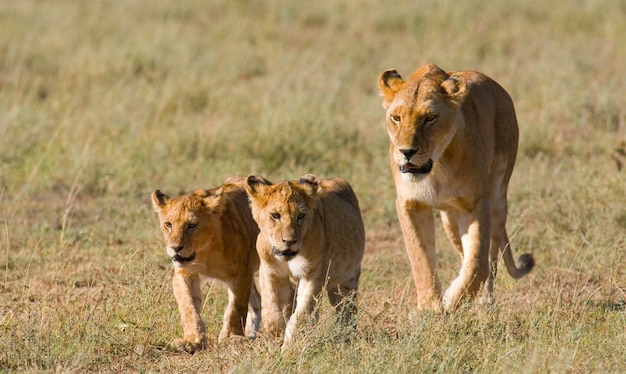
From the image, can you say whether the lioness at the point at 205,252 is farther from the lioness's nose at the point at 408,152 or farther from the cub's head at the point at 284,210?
the lioness's nose at the point at 408,152

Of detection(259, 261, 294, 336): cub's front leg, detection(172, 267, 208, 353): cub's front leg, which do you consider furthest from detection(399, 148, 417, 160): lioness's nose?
detection(172, 267, 208, 353): cub's front leg

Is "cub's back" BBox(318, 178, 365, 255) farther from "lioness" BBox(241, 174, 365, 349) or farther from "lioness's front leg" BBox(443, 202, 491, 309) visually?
"lioness's front leg" BBox(443, 202, 491, 309)

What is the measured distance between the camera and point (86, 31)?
1539 cm

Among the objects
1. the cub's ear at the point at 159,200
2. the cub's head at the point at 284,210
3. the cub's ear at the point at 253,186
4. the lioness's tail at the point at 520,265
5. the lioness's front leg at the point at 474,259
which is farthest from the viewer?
the lioness's tail at the point at 520,265

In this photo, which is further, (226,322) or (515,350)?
(226,322)

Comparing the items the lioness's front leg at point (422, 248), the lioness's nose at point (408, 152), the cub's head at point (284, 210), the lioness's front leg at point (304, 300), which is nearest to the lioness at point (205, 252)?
the cub's head at point (284, 210)

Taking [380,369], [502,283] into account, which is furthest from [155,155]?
[380,369]

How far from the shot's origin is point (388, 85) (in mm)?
6254

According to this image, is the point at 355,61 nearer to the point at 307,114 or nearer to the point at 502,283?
the point at 307,114

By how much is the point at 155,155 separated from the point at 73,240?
2.31 meters

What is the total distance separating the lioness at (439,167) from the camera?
5.89 m

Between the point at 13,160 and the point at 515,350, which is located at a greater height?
the point at 515,350

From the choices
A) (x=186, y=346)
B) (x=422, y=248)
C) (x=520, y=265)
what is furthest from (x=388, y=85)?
(x=186, y=346)

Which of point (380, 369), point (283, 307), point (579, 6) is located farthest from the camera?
point (579, 6)
